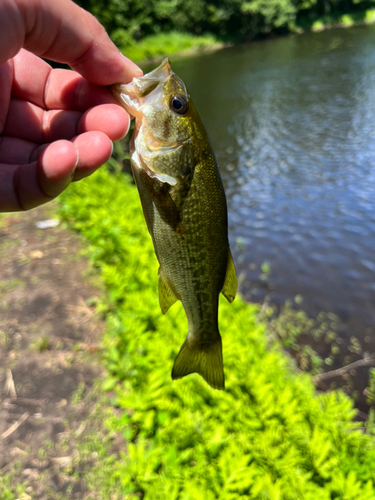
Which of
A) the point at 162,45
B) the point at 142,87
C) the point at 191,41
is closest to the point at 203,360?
the point at 142,87

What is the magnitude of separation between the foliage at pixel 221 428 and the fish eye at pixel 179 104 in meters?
2.09

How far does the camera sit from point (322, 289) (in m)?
6.86

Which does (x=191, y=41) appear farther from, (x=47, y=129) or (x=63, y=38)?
(x=63, y=38)

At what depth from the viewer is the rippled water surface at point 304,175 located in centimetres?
709

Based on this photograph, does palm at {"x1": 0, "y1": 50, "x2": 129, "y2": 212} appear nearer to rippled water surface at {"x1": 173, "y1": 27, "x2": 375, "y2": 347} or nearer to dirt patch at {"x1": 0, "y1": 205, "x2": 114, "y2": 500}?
dirt patch at {"x1": 0, "y1": 205, "x2": 114, "y2": 500}

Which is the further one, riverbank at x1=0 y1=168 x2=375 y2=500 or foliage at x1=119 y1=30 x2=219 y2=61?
foliage at x1=119 y1=30 x2=219 y2=61

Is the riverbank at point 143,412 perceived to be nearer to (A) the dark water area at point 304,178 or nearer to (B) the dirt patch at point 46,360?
(B) the dirt patch at point 46,360

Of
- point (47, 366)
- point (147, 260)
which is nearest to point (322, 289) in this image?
point (147, 260)

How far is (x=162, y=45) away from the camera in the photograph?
36781 millimetres

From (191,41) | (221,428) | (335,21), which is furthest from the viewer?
(335,21)

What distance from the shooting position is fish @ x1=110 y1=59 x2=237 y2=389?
1655 mm

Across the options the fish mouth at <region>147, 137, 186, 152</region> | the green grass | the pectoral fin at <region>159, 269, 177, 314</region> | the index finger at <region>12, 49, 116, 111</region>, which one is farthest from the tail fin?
the green grass

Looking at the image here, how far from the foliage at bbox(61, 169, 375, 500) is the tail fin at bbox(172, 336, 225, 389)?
79cm

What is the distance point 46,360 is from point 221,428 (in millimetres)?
2071
